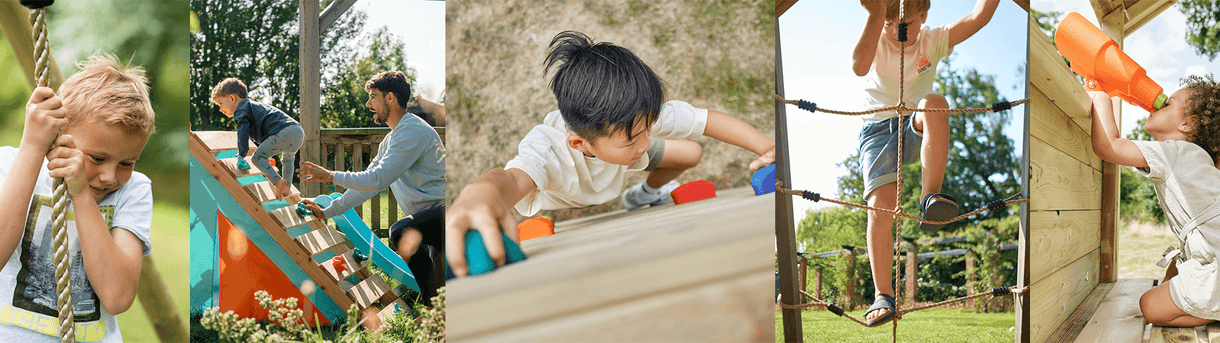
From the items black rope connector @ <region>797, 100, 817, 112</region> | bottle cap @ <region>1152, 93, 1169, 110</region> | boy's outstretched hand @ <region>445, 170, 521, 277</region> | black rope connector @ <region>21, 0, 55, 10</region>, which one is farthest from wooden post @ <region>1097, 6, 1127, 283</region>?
black rope connector @ <region>21, 0, 55, 10</region>

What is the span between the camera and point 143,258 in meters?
2.49

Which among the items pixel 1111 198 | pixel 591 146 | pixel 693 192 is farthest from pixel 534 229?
pixel 1111 198

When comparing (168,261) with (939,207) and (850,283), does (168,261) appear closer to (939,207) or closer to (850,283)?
(850,283)

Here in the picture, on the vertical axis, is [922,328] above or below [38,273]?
below

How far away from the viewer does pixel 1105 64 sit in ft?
7.31

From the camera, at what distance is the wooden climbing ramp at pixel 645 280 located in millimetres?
2121

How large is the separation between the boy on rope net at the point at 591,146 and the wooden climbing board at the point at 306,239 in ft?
2.09

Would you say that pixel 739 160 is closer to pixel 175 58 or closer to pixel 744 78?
pixel 744 78

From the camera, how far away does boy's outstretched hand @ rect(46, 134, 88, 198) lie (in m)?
2.07

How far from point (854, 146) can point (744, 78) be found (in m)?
0.47

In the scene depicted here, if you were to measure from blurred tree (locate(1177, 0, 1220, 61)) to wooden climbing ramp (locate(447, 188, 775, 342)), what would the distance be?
3050 millimetres

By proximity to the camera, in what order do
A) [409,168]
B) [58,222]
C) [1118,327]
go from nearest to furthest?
[58,222] < [1118,327] < [409,168]

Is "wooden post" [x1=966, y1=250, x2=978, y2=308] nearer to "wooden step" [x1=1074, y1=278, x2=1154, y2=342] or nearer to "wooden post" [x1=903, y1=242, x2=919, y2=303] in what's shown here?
"wooden post" [x1=903, y1=242, x2=919, y2=303]

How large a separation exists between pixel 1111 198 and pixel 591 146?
2.63 metres
